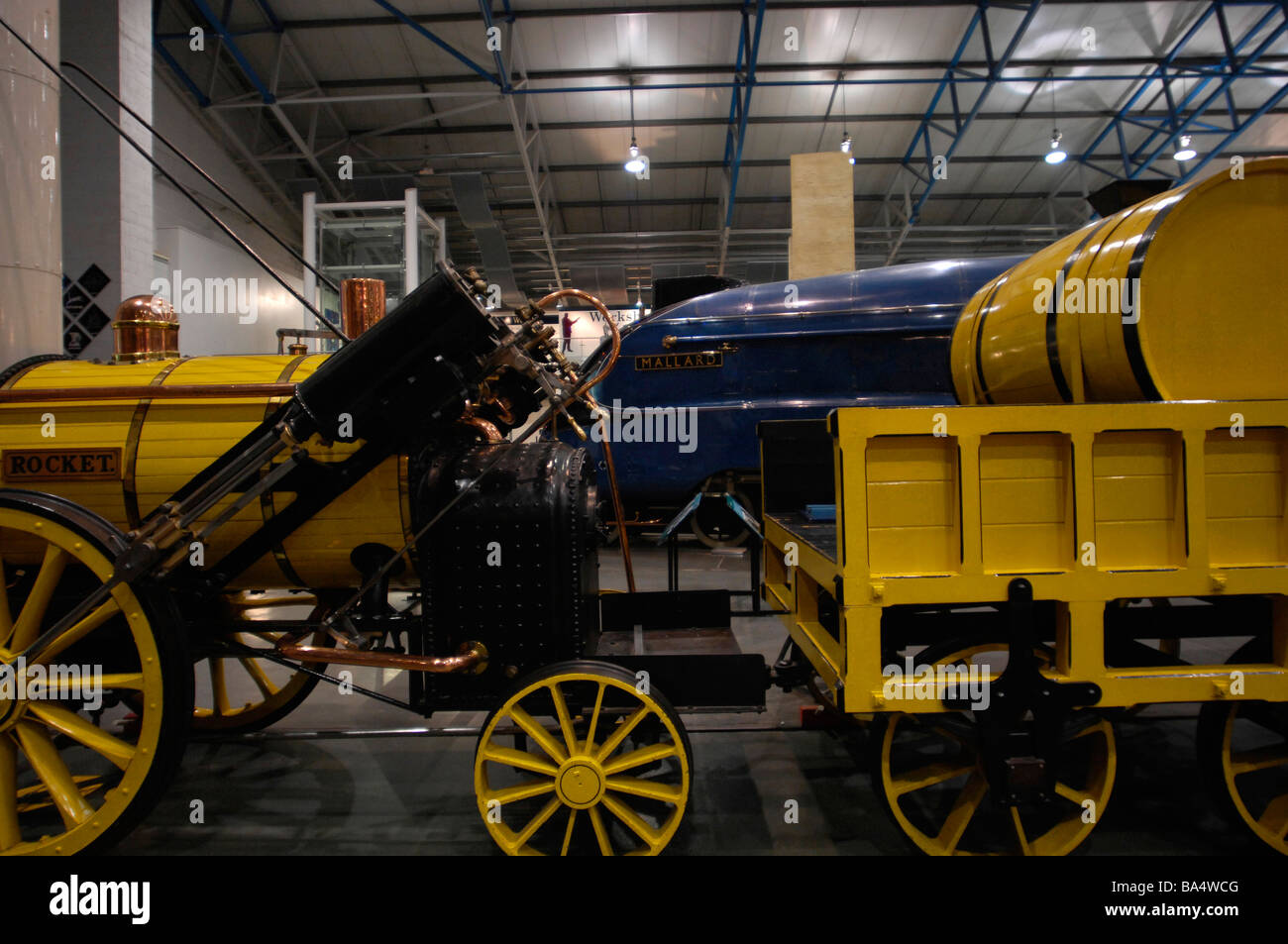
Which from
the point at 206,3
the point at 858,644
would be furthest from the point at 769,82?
the point at 858,644

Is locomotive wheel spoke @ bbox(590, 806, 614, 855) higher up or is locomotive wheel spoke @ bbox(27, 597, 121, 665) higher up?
locomotive wheel spoke @ bbox(27, 597, 121, 665)

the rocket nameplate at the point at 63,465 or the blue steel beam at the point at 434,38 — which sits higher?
the blue steel beam at the point at 434,38

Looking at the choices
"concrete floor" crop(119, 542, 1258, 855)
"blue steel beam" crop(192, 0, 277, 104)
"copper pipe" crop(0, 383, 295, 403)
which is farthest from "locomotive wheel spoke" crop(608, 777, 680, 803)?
"blue steel beam" crop(192, 0, 277, 104)

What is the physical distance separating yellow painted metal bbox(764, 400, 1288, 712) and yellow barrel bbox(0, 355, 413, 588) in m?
1.76

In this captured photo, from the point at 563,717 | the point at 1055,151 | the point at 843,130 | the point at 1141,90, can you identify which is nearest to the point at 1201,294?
the point at 563,717

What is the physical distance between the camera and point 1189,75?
10.9 meters

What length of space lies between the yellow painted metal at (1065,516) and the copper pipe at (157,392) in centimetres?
227

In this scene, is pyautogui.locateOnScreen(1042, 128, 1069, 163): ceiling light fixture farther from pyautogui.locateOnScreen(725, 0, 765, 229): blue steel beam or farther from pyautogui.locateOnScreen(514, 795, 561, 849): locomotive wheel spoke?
pyautogui.locateOnScreen(514, 795, 561, 849): locomotive wheel spoke

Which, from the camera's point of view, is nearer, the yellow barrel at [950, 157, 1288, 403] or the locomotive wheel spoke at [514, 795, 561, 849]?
the yellow barrel at [950, 157, 1288, 403]

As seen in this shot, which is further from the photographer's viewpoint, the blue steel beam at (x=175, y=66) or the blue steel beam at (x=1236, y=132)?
the blue steel beam at (x=1236, y=132)

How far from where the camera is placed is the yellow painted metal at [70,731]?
2.25 meters

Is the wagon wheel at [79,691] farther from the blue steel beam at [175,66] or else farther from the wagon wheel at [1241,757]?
the blue steel beam at [175,66]

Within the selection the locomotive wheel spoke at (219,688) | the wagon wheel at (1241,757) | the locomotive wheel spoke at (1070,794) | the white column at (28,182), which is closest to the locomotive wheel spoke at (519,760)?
the locomotive wheel spoke at (1070,794)

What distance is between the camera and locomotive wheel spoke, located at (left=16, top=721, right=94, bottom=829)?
2318mm
